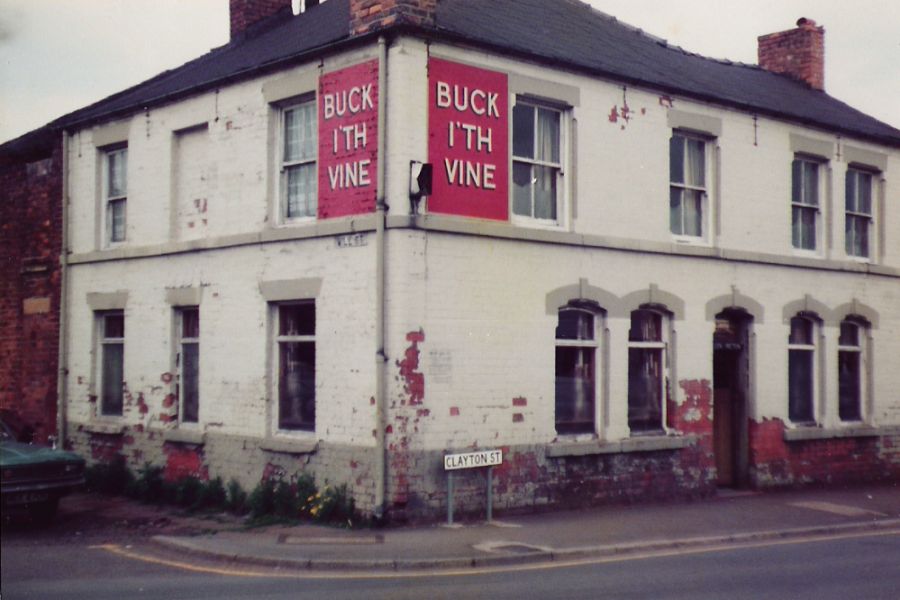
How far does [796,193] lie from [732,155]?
7.41 ft

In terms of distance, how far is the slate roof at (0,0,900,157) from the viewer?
15.7 meters

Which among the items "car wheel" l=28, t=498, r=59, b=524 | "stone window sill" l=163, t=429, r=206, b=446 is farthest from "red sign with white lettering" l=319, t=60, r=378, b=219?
"car wheel" l=28, t=498, r=59, b=524

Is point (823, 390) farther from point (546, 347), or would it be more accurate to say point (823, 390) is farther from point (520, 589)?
point (520, 589)

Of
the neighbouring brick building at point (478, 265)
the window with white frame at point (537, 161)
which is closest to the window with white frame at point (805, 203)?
the neighbouring brick building at point (478, 265)

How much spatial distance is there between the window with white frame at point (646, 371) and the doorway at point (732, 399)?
169 centimetres

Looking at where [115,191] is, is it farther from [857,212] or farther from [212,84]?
[857,212]

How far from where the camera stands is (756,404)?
18.6m

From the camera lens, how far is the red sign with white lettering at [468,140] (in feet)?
47.3

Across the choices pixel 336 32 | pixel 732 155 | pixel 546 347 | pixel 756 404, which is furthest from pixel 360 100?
pixel 756 404

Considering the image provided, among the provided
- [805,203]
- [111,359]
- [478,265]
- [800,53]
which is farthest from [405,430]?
[800,53]

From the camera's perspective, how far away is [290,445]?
1511 cm

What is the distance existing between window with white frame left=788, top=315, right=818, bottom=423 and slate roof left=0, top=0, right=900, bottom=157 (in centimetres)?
386

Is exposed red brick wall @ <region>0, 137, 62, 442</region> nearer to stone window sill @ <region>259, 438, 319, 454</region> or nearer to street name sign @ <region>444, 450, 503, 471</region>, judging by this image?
stone window sill @ <region>259, 438, 319, 454</region>

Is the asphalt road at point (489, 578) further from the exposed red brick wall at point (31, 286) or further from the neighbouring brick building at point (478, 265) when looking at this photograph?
the exposed red brick wall at point (31, 286)
